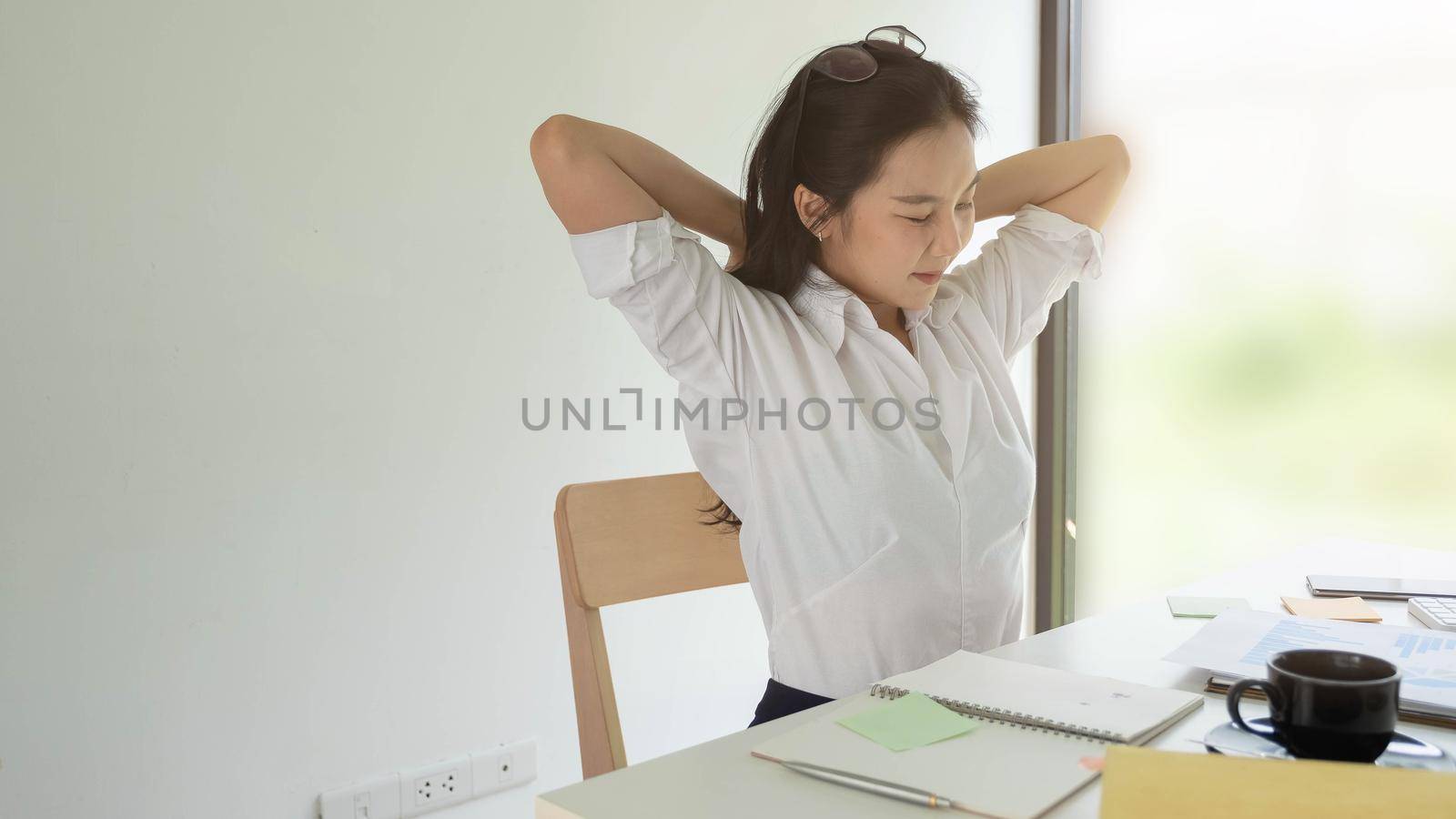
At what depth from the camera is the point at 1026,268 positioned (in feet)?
4.84

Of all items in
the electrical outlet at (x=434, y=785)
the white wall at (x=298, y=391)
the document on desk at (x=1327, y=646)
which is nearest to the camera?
the document on desk at (x=1327, y=646)

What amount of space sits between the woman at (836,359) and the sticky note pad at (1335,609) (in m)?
0.28

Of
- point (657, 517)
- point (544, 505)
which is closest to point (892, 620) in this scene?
point (657, 517)

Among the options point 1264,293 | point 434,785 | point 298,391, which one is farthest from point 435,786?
point 1264,293

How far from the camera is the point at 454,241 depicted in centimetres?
169

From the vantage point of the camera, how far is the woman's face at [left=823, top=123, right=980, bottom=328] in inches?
46.6

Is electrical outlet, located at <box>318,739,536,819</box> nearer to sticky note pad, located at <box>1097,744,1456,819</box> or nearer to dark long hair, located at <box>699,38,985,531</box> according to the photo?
dark long hair, located at <box>699,38,985,531</box>

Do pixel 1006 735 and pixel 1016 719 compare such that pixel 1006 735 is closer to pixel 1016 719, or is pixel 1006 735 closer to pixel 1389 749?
pixel 1016 719

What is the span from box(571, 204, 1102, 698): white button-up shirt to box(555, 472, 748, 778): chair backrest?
38 millimetres

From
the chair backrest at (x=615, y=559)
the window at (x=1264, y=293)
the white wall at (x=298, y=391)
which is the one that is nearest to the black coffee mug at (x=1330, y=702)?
the chair backrest at (x=615, y=559)

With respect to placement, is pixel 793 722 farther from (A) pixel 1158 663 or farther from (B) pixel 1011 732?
(A) pixel 1158 663

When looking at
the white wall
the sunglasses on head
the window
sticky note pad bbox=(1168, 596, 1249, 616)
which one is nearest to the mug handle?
sticky note pad bbox=(1168, 596, 1249, 616)

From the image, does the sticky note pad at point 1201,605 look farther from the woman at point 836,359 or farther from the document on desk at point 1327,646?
the woman at point 836,359

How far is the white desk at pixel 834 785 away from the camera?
24.6 inches
